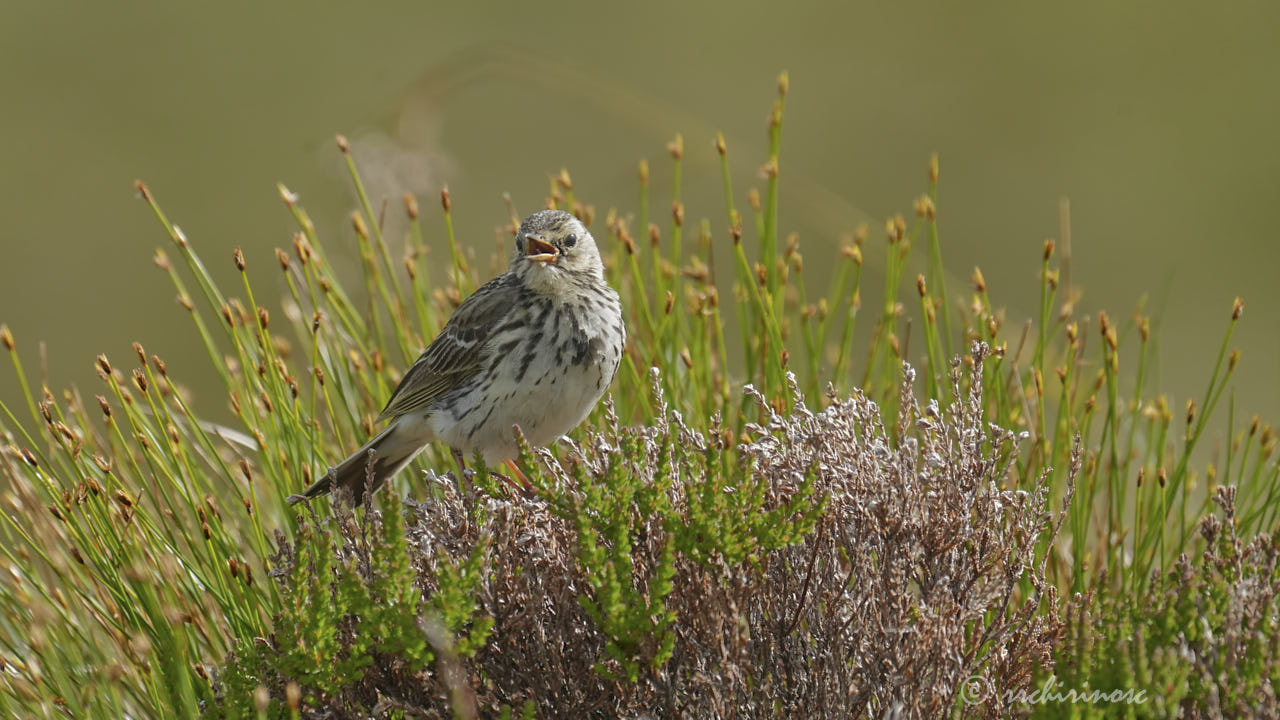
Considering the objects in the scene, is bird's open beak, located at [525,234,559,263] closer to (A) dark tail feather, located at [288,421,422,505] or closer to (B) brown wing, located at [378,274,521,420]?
(B) brown wing, located at [378,274,521,420]

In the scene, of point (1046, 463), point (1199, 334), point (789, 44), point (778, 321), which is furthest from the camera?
point (789, 44)

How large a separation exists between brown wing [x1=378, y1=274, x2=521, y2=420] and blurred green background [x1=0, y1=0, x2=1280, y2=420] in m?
6.43

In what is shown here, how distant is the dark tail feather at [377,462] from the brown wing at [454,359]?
0.09 metres

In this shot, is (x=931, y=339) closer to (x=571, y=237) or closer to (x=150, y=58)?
(x=571, y=237)

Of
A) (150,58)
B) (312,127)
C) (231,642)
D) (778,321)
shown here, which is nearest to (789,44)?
(312,127)

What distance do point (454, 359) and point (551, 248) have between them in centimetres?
49

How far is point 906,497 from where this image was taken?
320cm

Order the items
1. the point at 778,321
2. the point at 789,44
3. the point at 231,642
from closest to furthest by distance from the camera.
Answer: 1. the point at 231,642
2. the point at 778,321
3. the point at 789,44

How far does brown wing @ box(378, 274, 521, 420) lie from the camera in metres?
4.38

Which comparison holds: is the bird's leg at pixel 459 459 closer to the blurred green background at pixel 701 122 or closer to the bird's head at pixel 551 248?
the bird's head at pixel 551 248

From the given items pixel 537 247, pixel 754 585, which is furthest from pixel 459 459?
pixel 754 585

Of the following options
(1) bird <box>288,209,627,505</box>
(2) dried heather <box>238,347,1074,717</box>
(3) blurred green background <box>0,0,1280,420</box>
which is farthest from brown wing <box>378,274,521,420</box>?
(3) blurred green background <box>0,0,1280,420</box>

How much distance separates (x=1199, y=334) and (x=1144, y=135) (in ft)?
11.7

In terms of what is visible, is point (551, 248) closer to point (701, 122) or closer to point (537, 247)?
point (537, 247)
